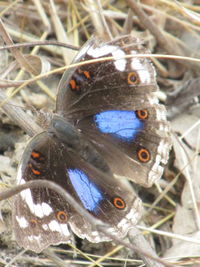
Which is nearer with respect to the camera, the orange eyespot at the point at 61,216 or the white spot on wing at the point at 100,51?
the orange eyespot at the point at 61,216

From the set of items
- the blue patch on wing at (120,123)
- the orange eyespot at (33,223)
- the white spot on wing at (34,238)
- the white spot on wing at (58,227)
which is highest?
the blue patch on wing at (120,123)

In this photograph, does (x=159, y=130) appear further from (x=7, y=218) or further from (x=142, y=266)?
(x=7, y=218)

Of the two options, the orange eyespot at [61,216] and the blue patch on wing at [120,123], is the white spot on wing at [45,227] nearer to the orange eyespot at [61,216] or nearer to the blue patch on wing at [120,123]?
the orange eyespot at [61,216]

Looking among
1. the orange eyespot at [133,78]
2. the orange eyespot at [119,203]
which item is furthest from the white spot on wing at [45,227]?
the orange eyespot at [133,78]

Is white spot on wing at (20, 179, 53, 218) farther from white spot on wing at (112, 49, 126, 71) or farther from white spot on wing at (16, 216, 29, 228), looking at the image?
white spot on wing at (112, 49, 126, 71)

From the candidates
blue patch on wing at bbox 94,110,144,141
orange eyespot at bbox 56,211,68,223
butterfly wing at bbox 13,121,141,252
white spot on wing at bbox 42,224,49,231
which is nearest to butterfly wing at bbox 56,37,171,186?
blue patch on wing at bbox 94,110,144,141

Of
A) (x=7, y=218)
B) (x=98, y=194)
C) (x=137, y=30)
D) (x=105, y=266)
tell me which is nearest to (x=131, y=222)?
(x=98, y=194)

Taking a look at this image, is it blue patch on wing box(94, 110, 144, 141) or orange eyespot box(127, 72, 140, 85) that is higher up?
orange eyespot box(127, 72, 140, 85)

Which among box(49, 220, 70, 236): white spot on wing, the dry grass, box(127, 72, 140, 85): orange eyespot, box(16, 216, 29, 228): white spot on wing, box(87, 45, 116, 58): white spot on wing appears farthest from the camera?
the dry grass

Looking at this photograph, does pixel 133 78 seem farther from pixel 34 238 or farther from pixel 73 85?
pixel 34 238
